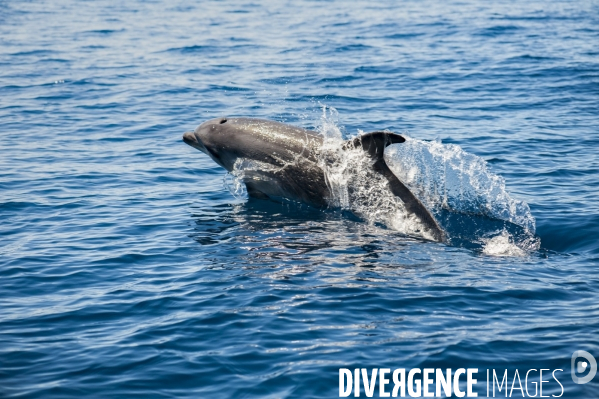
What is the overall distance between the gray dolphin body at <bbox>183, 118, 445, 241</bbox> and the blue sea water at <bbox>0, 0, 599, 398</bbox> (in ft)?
1.59

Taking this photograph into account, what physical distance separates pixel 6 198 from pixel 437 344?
10.6m

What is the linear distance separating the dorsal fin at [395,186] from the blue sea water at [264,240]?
0.51 m


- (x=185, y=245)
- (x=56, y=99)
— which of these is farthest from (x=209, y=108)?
(x=185, y=245)

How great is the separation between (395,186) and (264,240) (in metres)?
2.49

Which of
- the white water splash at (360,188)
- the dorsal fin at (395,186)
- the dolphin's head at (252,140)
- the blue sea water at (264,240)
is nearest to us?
the blue sea water at (264,240)

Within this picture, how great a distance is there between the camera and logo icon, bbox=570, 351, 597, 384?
8.49 metres

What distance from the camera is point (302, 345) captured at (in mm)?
9477

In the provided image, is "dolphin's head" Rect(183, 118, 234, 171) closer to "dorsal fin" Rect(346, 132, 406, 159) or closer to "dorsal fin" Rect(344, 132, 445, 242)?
"dorsal fin" Rect(344, 132, 445, 242)

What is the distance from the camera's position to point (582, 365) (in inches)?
344

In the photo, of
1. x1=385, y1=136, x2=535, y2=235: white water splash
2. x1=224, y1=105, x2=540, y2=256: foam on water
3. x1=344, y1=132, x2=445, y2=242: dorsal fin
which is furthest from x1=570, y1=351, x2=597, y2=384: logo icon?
x1=385, y1=136, x2=535, y2=235: white water splash

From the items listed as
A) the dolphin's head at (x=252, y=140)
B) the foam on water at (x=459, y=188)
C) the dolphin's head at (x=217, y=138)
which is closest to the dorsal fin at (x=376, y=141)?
the dolphin's head at (x=252, y=140)

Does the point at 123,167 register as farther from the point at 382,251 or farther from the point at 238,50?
the point at 238,50

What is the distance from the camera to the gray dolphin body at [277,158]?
47.6ft

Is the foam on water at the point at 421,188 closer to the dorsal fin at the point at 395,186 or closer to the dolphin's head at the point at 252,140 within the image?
the dorsal fin at the point at 395,186
